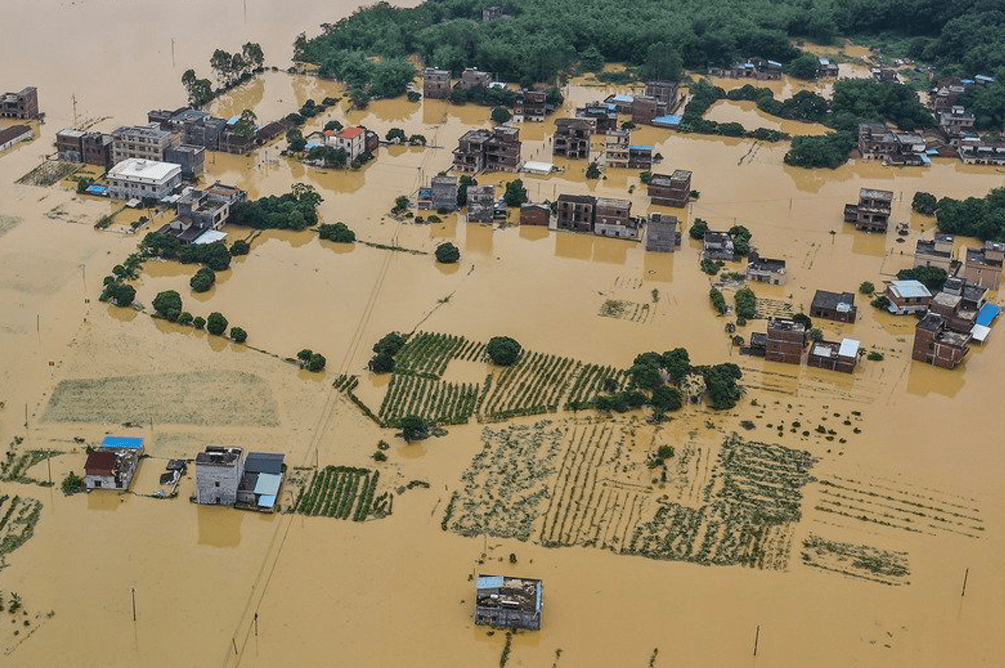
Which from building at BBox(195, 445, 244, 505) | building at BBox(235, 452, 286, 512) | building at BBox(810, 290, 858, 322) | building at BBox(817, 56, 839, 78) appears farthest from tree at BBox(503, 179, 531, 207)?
building at BBox(817, 56, 839, 78)

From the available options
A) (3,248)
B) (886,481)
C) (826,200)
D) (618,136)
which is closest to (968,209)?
(826,200)

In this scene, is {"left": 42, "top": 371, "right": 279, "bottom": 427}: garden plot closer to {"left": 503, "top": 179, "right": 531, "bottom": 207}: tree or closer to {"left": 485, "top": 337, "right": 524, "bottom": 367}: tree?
{"left": 485, "top": 337, "right": 524, "bottom": 367}: tree

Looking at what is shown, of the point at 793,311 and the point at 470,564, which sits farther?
the point at 793,311

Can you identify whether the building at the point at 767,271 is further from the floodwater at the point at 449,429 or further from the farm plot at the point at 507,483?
the farm plot at the point at 507,483

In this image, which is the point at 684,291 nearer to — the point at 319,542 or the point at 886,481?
the point at 886,481

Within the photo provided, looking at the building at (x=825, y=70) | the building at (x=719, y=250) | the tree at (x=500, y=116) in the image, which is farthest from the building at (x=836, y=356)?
the building at (x=825, y=70)

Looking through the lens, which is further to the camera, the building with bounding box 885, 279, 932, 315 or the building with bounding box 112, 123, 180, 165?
the building with bounding box 112, 123, 180, 165
